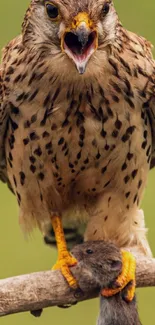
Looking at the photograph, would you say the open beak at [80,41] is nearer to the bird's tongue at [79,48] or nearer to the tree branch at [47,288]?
the bird's tongue at [79,48]

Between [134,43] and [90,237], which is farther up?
[134,43]

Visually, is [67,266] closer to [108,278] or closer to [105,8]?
[108,278]

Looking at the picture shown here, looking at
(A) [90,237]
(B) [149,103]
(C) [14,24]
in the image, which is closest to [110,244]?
(A) [90,237]

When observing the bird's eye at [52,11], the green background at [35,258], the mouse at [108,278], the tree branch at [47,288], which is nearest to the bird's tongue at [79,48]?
the bird's eye at [52,11]

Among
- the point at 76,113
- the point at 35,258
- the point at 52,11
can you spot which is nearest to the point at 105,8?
the point at 52,11

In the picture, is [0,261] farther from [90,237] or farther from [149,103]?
[149,103]

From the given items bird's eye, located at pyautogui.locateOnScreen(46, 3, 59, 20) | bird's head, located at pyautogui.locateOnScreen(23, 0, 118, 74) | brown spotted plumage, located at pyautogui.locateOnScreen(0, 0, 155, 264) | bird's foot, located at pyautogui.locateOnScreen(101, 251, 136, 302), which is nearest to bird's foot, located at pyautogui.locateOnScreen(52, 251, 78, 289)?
bird's foot, located at pyautogui.locateOnScreen(101, 251, 136, 302)
